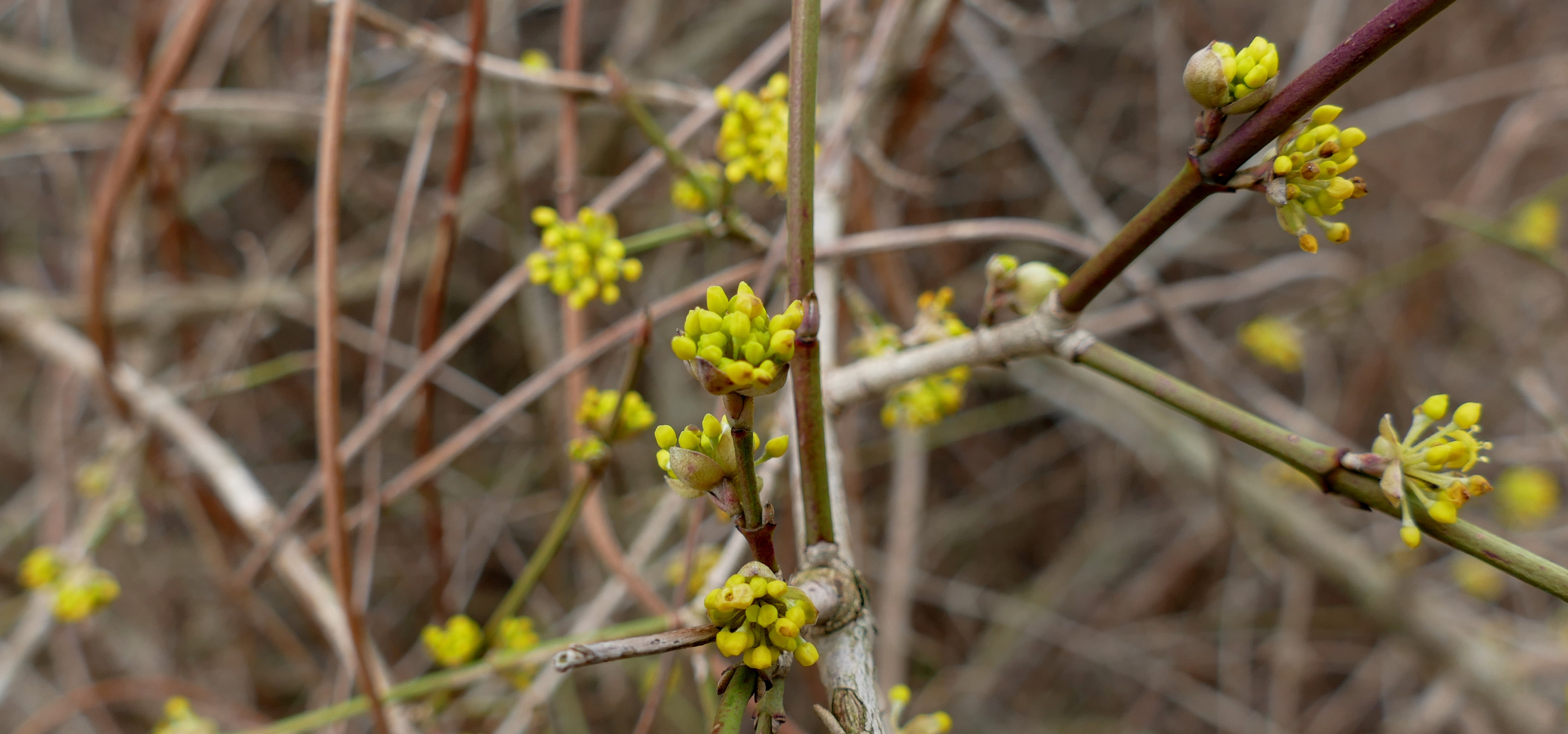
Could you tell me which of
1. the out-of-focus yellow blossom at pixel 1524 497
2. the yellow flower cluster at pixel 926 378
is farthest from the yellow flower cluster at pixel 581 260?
the out-of-focus yellow blossom at pixel 1524 497

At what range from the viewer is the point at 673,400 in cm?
281

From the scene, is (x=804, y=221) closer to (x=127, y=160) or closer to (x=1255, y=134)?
(x=1255, y=134)

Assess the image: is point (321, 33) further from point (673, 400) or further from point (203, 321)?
point (673, 400)

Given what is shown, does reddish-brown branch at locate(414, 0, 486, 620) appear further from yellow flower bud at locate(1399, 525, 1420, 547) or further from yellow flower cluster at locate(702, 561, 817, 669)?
yellow flower bud at locate(1399, 525, 1420, 547)

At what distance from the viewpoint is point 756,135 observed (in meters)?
1.12

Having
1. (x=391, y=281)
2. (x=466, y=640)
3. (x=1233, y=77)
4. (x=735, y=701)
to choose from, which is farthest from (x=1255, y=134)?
(x=391, y=281)

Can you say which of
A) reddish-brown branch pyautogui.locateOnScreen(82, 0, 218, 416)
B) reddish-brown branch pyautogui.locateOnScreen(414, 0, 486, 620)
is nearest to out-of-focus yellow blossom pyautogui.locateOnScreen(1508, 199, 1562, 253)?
reddish-brown branch pyautogui.locateOnScreen(414, 0, 486, 620)

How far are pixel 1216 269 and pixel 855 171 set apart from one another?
206cm

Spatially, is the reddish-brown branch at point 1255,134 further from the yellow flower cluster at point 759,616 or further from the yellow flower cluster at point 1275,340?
the yellow flower cluster at point 1275,340

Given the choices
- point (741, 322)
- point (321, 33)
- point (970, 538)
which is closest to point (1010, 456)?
point (970, 538)

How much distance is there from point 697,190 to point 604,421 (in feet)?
1.23

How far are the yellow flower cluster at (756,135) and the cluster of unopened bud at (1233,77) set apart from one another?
21.1 inches

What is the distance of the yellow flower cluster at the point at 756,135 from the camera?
1.09 meters

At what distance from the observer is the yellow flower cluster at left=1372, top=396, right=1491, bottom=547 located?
647 millimetres
